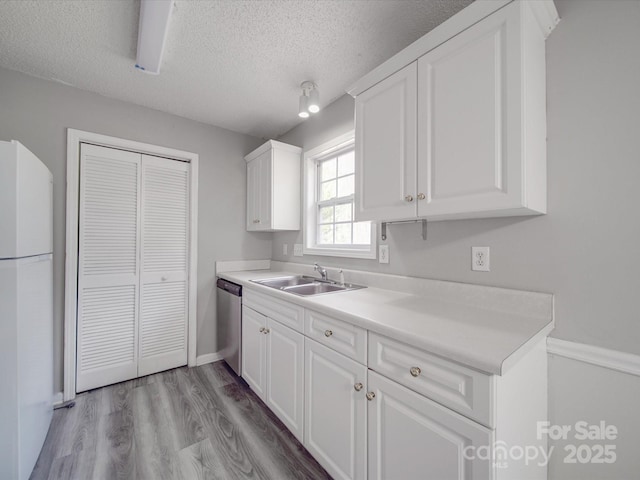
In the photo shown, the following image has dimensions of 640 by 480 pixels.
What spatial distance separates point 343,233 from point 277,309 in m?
0.97

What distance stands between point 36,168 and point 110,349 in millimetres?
1566

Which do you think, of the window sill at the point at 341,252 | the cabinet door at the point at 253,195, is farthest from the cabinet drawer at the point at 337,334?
the cabinet door at the point at 253,195

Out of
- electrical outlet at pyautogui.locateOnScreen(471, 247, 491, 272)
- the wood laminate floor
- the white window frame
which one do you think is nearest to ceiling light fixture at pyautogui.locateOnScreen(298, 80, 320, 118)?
the white window frame

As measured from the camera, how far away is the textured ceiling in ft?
4.66

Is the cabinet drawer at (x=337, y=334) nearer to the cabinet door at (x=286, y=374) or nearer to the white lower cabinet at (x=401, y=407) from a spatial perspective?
the white lower cabinet at (x=401, y=407)

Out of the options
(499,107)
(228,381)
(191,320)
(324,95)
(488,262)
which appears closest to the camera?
(499,107)

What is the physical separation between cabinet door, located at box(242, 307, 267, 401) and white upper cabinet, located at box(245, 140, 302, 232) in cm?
92

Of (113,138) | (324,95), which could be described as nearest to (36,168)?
(113,138)

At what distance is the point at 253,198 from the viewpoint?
9.57 feet

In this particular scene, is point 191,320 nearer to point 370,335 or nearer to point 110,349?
point 110,349

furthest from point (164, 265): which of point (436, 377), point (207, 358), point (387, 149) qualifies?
point (436, 377)

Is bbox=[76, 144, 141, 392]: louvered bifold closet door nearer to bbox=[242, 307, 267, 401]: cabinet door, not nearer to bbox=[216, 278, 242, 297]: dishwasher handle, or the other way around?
bbox=[216, 278, 242, 297]: dishwasher handle

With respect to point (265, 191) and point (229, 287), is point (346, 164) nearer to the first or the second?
point (265, 191)

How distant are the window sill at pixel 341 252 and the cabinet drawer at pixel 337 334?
2.36 feet
